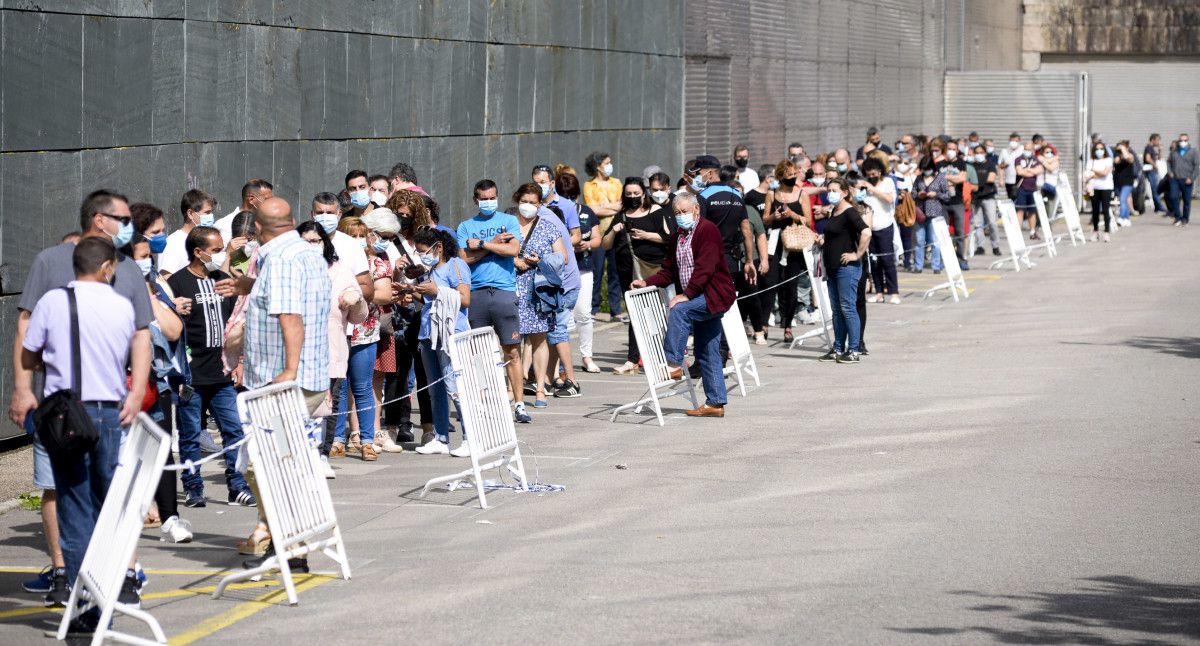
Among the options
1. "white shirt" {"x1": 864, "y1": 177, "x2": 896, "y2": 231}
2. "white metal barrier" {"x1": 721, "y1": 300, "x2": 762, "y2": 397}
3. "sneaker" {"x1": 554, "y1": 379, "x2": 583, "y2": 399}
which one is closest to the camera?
"white metal barrier" {"x1": 721, "y1": 300, "x2": 762, "y2": 397}

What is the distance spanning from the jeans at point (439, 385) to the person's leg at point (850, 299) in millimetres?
5678

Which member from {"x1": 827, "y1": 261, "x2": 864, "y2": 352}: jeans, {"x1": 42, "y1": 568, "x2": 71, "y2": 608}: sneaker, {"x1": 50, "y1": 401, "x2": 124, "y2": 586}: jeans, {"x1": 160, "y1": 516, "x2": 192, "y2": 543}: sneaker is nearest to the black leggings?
{"x1": 827, "y1": 261, "x2": 864, "y2": 352}: jeans

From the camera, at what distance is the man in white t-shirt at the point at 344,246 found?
10461 mm

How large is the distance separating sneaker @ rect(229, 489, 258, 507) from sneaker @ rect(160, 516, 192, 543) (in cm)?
91

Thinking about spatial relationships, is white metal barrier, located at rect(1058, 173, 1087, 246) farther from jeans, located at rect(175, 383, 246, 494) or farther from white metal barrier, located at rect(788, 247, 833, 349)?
jeans, located at rect(175, 383, 246, 494)

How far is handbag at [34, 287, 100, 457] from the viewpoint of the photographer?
6.85 m

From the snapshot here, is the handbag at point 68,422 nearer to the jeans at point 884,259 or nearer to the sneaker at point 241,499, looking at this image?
the sneaker at point 241,499

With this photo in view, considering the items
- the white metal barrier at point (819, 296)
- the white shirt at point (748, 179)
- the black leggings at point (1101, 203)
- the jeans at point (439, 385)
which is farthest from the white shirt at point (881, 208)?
the black leggings at point (1101, 203)

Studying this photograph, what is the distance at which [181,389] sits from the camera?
31.0ft

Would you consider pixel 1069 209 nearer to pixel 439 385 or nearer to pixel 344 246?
pixel 439 385

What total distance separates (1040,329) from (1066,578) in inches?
438

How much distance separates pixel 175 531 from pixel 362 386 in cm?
252

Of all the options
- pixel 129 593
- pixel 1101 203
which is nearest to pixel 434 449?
pixel 129 593

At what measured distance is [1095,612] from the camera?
7391 millimetres
